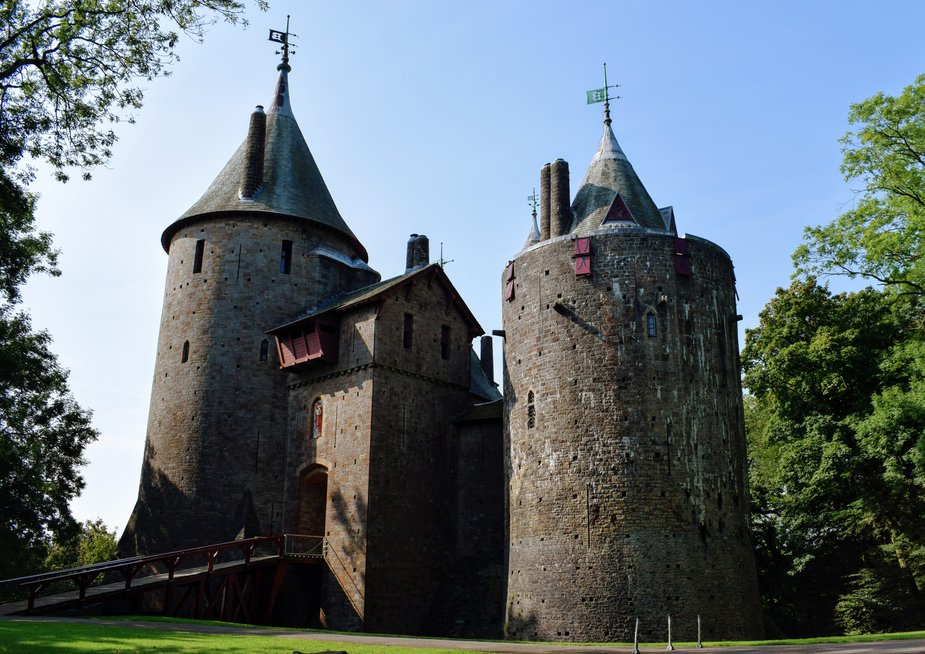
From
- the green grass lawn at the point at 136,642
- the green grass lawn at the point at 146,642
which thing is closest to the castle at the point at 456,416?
the green grass lawn at the point at 146,642

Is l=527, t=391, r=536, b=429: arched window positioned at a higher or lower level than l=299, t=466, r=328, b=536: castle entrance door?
higher

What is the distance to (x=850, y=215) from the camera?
88.3 ft

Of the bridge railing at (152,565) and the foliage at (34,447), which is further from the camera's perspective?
the foliage at (34,447)

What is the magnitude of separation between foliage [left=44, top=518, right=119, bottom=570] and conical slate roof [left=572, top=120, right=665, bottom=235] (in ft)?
111

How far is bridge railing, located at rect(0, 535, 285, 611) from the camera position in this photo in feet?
75.5

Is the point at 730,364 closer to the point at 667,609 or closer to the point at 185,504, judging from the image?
the point at 667,609

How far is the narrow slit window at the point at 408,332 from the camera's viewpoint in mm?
31277

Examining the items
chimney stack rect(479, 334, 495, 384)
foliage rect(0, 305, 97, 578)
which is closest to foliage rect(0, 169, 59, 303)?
foliage rect(0, 305, 97, 578)

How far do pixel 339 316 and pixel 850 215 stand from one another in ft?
58.7

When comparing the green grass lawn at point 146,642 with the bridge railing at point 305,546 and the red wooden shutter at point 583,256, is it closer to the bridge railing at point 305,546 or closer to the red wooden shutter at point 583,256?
the bridge railing at point 305,546

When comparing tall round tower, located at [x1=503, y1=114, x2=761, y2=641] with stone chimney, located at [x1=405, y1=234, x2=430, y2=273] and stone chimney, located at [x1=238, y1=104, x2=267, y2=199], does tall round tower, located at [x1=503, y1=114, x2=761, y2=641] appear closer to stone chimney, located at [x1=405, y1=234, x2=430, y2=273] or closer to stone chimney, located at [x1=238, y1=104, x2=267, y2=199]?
stone chimney, located at [x1=405, y1=234, x2=430, y2=273]

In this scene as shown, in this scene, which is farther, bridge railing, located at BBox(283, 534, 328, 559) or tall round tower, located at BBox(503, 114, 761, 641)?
bridge railing, located at BBox(283, 534, 328, 559)

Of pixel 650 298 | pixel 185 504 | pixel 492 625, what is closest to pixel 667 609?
pixel 492 625

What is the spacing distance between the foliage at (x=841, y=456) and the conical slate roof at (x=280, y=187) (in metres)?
18.4
